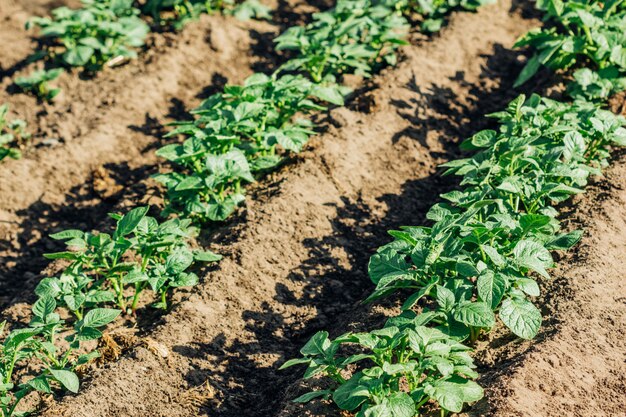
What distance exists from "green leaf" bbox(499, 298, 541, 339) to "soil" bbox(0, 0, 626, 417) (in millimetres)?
124

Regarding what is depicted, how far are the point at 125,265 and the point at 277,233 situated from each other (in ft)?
2.87

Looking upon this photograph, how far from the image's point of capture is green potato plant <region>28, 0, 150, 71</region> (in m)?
6.00

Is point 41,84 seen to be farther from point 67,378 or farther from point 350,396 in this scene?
point 350,396

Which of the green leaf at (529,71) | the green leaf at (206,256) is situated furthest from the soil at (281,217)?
the green leaf at (529,71)

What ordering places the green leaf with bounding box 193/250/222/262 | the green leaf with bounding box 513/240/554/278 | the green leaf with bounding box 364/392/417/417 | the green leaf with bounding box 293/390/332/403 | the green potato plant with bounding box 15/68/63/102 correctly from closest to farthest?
the green leaf with bounding box 364/392/417/417
the green leaf with bounding box 293/390/332/403
the green leaf with bounding box 513/240/554/278
the green leaf with bounding box 193/250/222/262
the green potato plant with bounding box 15/68/63/102

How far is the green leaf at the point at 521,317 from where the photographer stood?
3137 mm

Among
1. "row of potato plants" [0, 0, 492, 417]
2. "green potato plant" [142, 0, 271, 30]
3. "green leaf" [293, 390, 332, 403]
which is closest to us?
"green leaf" [293, 390, 332, 403]

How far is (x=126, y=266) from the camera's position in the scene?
3.88m

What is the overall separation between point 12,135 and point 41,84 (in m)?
0.56

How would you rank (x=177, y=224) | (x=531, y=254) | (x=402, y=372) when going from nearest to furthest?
(x=402, y=372) < (x=531, y=254) < (x=177, y=224)

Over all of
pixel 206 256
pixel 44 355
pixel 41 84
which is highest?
pixel 41 84

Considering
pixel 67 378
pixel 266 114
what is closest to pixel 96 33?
pixel 266 114

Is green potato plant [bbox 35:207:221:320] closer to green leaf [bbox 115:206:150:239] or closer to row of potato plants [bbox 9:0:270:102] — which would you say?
green leaf [bbox 115:206:150:239]

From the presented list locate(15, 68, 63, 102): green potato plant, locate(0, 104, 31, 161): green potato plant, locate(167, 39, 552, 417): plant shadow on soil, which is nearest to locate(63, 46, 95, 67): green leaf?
locate(15, 68, 63, 102): green potato plant
